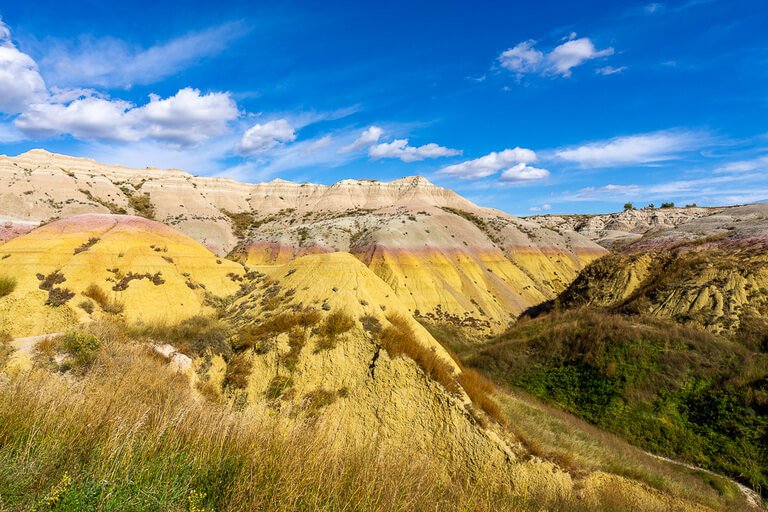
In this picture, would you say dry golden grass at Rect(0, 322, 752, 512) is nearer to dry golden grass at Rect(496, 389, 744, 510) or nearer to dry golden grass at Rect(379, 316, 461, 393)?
dry golden grass at Rect(379, 316, 461, 393)

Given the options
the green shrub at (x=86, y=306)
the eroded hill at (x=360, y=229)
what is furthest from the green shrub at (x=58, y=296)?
the eroded hill at (x=360, y=229)

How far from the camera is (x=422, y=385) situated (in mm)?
12641

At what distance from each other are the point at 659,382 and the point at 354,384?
Answer: 18270 mm

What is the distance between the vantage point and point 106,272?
2212 centimetres

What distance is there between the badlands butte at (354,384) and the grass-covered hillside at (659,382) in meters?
0.10

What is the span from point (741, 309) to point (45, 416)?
33.6 meters

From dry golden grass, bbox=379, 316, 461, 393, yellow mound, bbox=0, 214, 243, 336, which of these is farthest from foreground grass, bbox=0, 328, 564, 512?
yellow mound, bbox=0, 214, 243, 336

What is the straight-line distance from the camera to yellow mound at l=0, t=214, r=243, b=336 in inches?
704

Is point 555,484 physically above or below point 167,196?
below

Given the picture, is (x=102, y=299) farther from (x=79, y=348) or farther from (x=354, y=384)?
(x=354, y=384)

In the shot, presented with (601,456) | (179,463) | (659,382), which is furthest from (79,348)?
(659,382)

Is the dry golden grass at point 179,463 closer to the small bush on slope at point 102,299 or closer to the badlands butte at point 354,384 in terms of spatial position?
the badlands butte at point 354,384

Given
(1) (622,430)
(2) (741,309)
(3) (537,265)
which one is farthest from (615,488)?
(3) (537,265)

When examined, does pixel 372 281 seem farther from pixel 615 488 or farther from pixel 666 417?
pixel 666 417
